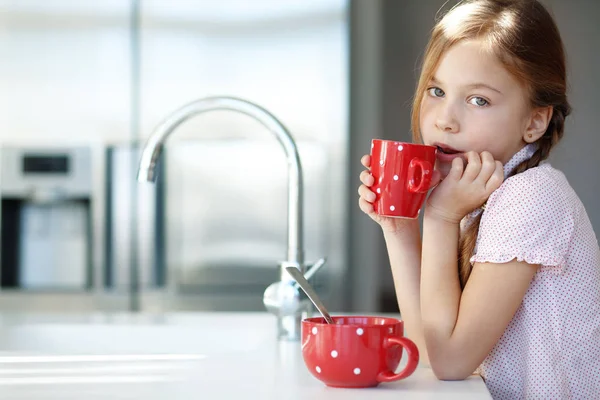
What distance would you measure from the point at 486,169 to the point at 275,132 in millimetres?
390

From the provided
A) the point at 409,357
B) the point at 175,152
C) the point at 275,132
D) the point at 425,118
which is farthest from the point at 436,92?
the point at 175,152

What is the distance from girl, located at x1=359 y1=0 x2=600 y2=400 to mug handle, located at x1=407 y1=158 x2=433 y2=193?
4cm

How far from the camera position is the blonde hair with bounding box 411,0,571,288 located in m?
1.08

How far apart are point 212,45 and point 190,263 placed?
70 centimetres

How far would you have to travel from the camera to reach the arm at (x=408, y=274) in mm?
1157

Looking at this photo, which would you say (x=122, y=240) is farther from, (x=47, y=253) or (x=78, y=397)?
(x=78, y=397)

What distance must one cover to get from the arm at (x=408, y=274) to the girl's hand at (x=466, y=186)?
122mm

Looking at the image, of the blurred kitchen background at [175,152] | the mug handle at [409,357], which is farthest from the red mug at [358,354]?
the blurred kitchen background at [175,152]

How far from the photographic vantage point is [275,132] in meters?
1.33

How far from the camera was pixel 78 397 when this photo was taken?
0.86 m

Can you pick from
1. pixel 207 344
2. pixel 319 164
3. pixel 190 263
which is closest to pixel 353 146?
pixel 319 164

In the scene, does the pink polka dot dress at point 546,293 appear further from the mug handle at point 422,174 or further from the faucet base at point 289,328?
the faucet base at point 289,328

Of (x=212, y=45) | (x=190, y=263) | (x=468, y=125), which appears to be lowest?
(x=190, y=263)

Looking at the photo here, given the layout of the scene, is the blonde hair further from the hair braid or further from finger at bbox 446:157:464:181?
finger at bbox 446:157:464:181
